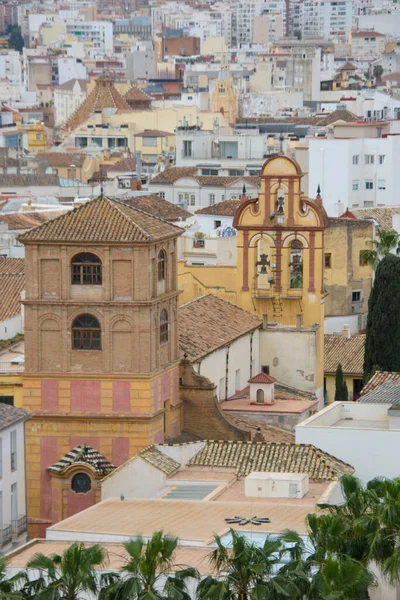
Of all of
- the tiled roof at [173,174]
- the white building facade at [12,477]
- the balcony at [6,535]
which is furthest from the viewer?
the tiled roof at [173,174]

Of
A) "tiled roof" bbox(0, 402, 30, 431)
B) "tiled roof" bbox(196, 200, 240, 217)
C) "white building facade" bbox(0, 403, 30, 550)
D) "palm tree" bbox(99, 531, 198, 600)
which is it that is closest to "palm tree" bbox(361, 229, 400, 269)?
"tiled roof" bbox(196, 200, 240, 217)

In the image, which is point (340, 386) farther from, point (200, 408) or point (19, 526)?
point (19, 526)

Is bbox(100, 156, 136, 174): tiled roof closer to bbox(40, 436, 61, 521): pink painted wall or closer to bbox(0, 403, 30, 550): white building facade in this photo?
bbox(40, 436, 61, 521): pink painted wall

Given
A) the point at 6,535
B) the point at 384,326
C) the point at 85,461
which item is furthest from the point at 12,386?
the point at 384,326

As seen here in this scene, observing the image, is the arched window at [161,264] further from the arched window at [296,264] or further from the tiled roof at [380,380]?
the arched window at [296,264]

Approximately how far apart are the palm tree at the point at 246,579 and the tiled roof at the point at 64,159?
11522cm

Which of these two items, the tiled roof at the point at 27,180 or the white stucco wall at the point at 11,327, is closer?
the white stucco wall at the point at 11,327

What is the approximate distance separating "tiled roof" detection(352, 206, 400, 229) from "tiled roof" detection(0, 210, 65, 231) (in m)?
13.7

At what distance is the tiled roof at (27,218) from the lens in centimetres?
9825

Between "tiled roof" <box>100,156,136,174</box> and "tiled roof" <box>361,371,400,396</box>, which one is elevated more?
"tiled roof" <box>361,371,400,396</box>

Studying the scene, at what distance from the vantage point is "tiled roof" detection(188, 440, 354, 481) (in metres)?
51.7

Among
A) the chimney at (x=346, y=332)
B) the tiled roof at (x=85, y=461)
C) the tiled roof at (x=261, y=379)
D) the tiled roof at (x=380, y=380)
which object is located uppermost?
the tiled roof at (x=380, y=380)

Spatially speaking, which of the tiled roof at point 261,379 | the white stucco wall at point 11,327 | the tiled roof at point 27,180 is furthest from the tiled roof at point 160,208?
the tiled roof at point 261,379

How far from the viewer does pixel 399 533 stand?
40.6 m
